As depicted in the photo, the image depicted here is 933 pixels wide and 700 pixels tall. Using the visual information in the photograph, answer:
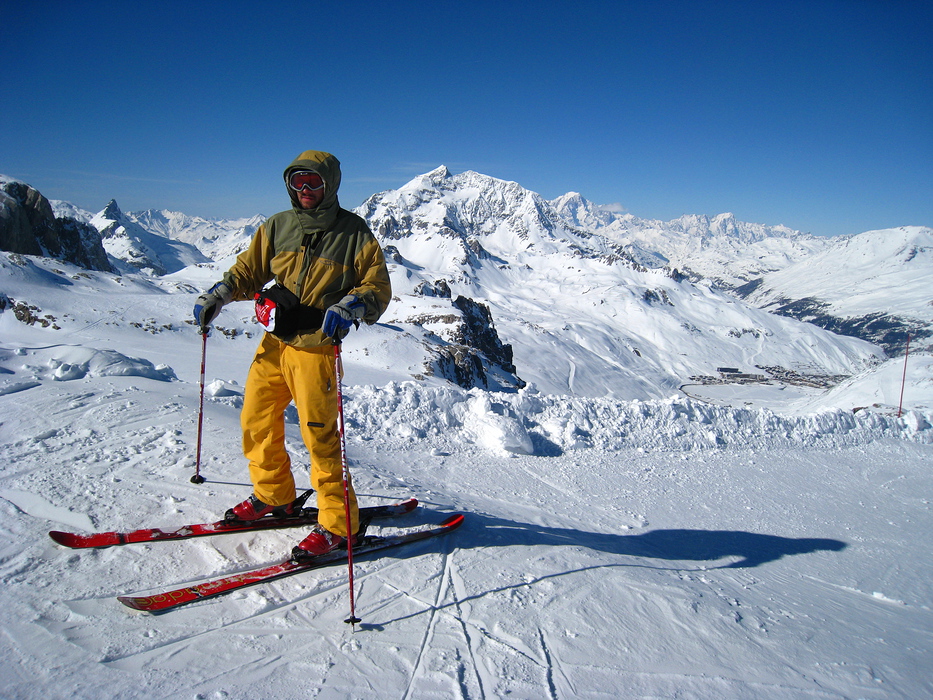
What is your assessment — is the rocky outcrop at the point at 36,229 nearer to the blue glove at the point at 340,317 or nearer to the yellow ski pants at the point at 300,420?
the yellow ski pants at the point at 300,420

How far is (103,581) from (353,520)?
1704 mm

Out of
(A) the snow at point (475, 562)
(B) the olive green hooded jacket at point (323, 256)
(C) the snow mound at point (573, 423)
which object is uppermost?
(B) the olive green hooded jacket at point (323, 256)

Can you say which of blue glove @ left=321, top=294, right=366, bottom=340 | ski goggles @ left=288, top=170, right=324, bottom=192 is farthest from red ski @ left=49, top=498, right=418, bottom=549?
ski goggles @ left=288, top=170, right=324, bottom=192

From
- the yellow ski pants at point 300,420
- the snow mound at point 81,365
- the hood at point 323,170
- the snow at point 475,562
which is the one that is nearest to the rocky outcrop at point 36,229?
the snow mound at point 81,365

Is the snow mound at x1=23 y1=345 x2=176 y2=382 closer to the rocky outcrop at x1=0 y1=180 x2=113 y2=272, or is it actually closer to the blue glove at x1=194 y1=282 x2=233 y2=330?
the blue glove at x1=194 y1=282 x2=233 y2=330

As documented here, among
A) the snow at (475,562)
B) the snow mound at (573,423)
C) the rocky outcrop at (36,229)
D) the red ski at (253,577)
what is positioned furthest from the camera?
the rocky outcrop at (36,229)

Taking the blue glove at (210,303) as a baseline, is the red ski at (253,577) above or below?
below

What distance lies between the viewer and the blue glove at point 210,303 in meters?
3.87

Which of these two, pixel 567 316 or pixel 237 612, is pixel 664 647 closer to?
pixel 237 612

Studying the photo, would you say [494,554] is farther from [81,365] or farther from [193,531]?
[81,365]

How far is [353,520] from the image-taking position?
391cm

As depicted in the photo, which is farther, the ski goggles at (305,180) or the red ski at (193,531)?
the ski goggles at (305,180)

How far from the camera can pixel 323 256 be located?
385cm

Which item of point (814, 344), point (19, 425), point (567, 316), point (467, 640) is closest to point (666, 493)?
point (467, 640)
